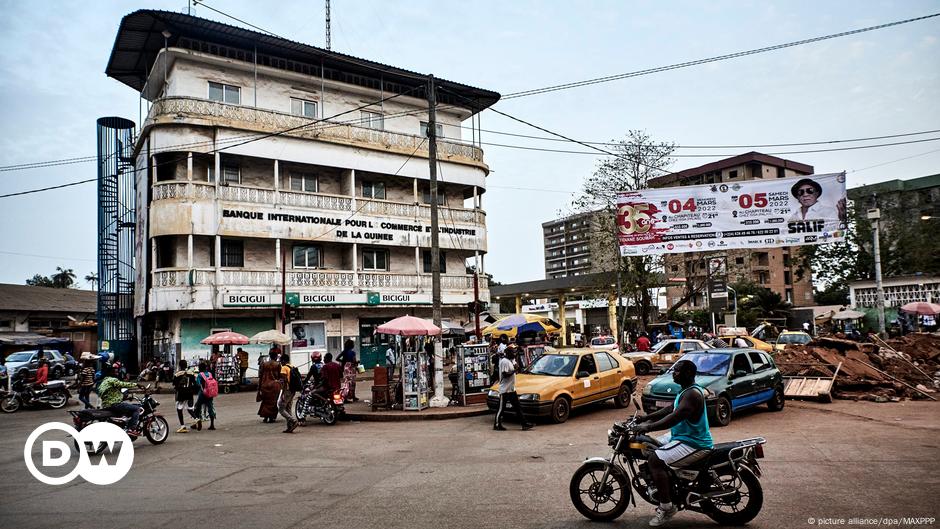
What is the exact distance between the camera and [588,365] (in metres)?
14.9

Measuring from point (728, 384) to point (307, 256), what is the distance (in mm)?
22586

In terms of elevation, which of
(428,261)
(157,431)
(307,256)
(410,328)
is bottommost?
(157,431)

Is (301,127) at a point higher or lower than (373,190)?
higher

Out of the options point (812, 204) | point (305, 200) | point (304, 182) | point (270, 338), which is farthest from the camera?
point (304, 182)

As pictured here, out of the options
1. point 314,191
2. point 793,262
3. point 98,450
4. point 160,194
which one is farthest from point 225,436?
point 793,262

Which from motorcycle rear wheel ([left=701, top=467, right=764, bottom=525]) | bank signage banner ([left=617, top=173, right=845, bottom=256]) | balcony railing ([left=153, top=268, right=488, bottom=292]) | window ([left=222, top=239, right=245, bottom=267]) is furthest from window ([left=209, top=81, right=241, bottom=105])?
motorcycle rear wheel ([left=701, top=467, right=764, bottom=525])

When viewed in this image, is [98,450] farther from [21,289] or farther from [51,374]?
[21,289]

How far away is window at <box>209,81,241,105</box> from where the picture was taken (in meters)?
29.0

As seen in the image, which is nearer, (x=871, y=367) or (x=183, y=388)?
(x=183, y=388)

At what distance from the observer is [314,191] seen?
1240 inches

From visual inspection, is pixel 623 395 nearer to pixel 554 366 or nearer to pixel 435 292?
pixel 554 366

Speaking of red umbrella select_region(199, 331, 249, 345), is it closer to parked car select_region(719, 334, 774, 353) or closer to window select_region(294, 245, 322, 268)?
window select_region(294, 245, 322, 268)

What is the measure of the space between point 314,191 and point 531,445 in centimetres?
2336

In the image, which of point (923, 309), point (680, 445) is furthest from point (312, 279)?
point (923, 309)
